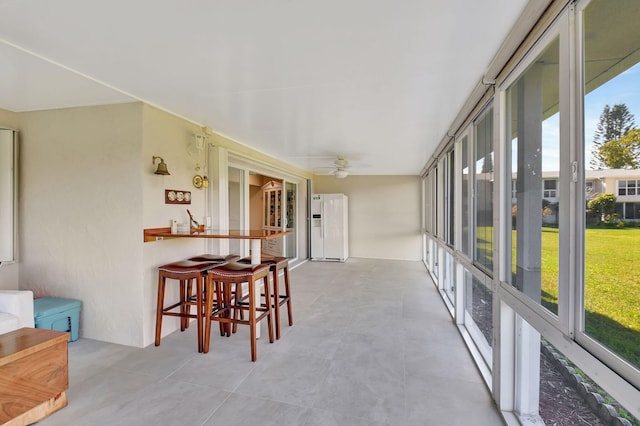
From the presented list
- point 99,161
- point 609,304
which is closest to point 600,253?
point 609,304

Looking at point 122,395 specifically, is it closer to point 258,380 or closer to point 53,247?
point 258,380

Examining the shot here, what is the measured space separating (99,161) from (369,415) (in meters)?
3.25

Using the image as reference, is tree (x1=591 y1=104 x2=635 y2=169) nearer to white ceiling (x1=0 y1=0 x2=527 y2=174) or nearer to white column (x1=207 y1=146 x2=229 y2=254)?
white ceiling (x1=0 y1=0 x2=527 y2=174)

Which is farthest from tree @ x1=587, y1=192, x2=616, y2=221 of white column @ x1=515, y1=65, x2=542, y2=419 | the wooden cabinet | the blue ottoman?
the wooden cabinet

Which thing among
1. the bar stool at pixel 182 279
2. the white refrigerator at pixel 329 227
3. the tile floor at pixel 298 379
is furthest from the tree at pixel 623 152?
the white refrigerator at pixel 329 227

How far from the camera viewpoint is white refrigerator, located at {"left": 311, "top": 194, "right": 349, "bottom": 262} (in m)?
7.55

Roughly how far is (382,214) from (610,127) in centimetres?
707

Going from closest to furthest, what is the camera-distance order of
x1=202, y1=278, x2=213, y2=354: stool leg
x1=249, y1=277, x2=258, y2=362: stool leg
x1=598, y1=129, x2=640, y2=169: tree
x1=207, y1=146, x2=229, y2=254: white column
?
x1=598, y1=129, x2=640, y2=169: tree
x1=249, y1=277, x2=258, y2=362: stool leg
x1=202, y1=278, x2=213, y2=354: stool leg
x1=207, y1=146, x2=229, y2=254: white column

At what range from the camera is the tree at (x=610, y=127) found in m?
0.91

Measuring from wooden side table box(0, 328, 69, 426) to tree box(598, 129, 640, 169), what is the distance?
302 cm

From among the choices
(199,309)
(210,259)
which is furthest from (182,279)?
(210,259)

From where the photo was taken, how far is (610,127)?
98cm

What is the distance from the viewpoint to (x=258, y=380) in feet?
7.57

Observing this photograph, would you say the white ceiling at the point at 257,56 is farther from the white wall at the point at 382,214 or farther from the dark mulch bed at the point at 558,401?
the white wall at the point at 382,214
